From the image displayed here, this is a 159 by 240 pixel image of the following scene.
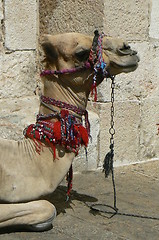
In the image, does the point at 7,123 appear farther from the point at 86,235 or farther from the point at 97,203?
the point at 86,235

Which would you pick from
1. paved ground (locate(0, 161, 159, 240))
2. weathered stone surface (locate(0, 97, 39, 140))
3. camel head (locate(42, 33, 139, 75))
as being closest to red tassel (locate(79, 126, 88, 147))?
camel head (locate(42, 33, 139, 75))

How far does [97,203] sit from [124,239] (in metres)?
0.77

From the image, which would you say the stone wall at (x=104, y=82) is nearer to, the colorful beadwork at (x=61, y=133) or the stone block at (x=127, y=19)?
the stone block at (x=127, y=19)

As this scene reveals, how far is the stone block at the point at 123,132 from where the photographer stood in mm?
5156

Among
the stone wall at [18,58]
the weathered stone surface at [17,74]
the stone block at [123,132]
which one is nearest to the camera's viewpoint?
the stone wall at [18,58]

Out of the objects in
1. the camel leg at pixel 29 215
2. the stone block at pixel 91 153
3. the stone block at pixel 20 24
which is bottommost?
the stone block at pixel 91 153

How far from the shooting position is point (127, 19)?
5113 mm

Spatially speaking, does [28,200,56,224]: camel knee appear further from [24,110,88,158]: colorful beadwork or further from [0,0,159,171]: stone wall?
[0,0,159,171]: stone wall

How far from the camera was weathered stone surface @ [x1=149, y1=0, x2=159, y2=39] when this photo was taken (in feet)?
17.5

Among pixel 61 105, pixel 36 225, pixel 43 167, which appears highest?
pixel 61 105

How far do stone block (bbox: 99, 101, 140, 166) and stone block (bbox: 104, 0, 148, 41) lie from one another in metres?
0.72

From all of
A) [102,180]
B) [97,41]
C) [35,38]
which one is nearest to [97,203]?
[102,180]

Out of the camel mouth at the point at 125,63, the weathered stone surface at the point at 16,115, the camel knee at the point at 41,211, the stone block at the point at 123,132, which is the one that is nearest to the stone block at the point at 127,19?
the stone block at the point at 123,132

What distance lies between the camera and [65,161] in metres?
3.47
